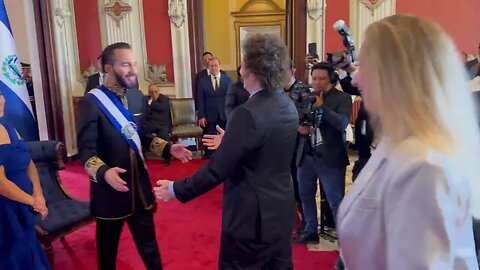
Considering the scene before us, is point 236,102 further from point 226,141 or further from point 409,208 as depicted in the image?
point 409,208

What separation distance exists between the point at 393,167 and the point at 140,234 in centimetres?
171

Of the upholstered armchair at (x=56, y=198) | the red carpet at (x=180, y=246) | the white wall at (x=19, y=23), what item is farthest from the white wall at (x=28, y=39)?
the upholstered armchair at (x=56, y=198)

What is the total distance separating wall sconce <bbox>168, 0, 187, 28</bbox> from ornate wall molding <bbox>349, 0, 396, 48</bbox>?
7.64 ft

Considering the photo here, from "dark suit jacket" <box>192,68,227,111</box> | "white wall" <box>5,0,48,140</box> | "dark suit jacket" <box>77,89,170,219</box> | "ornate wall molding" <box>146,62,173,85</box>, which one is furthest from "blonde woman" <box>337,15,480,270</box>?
"white wall" <box>5,0,48,140</box>

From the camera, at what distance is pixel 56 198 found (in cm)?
333

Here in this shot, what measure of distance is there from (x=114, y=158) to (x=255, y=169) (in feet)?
2.51

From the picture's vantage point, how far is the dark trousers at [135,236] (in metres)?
2.28

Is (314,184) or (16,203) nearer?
(16,203)

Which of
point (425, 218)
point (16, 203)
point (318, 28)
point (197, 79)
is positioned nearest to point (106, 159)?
point (16, 203)

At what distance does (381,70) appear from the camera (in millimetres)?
951

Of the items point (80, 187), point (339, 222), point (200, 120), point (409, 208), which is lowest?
point (80, 187)

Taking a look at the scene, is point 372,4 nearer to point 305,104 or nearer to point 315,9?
point 315,9

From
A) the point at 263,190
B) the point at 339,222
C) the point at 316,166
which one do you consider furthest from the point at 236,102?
the point at 339,222

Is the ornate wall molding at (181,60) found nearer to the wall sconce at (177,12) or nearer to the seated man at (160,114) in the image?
the wall sconce at (177,12)
